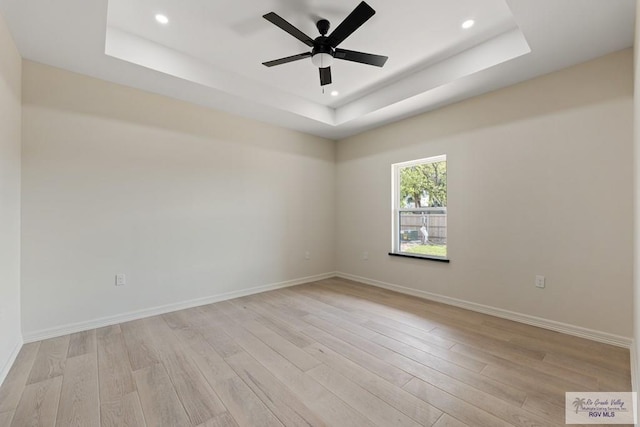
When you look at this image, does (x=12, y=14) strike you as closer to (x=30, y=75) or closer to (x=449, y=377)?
(x=30, y=75)

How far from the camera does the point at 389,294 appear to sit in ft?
13.3

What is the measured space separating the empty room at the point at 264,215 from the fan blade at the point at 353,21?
0.02 meters

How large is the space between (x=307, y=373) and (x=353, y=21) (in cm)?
269

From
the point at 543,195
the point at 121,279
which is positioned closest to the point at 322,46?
the point at 543,195

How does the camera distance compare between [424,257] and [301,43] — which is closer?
[301,43]

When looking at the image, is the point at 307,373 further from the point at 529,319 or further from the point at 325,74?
the point at 325,74

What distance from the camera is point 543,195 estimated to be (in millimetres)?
2842

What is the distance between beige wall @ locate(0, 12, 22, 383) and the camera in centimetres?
205

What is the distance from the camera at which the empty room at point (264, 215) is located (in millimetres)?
1872

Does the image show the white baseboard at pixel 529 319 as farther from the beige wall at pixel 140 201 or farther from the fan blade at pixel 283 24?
the fan blade at pixel 283 24

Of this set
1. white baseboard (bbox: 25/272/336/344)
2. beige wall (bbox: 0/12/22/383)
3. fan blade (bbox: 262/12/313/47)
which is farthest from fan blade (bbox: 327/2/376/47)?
white baseboard (bbox: 25/272/336/344)

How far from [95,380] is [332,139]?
4607 mm

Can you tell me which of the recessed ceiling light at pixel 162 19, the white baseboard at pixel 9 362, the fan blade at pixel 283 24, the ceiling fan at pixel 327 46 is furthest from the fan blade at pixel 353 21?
the white baseboard at pixel 9 362

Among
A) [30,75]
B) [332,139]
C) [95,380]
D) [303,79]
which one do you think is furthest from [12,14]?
[332,139]
